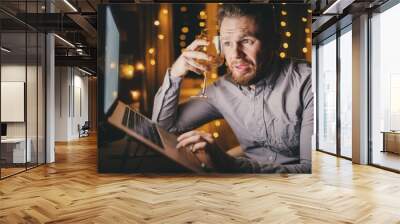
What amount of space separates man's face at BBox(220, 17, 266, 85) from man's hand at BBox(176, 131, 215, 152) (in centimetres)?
112

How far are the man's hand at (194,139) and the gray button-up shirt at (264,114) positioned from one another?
0.12m

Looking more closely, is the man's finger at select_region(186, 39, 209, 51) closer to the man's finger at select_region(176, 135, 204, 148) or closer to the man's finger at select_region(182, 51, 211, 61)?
the man's finger at select_region(182, 51, 211, 61)

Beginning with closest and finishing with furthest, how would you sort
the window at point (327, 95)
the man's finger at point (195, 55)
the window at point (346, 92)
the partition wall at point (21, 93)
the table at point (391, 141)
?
the man's finger at point (195, 55) → the partition wall at point (21, 93) → the table at point (391, 141) → the window at point (346, 92) → the window at point (327, 95)

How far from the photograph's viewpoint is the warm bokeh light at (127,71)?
6844 millimetres

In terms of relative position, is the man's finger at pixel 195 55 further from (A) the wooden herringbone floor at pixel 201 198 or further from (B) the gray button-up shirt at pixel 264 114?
(A) the wooden herringbone floor at pixel 201 198

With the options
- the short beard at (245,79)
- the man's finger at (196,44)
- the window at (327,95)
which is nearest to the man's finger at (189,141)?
the short beard at (245,79)

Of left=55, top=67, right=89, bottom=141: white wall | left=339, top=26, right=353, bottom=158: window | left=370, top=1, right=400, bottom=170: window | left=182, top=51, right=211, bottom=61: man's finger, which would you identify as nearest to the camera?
left=182, top=51, right=211, bottom=61: man's finger

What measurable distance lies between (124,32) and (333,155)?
6.25m

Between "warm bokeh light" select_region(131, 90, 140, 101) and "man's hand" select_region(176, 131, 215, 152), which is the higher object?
"warm bokeh light" select_region(131, 90, 140, 101)

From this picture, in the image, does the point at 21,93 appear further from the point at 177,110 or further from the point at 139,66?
the point at 177,110

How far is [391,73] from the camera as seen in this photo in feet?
24.8

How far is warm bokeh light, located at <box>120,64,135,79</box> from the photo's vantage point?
684 cm

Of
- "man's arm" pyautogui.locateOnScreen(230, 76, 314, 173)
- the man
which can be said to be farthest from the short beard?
"man's arm" pyautogui.locateOnScreen(230, 76, 314, 173)

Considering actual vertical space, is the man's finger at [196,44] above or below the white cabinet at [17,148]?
above
